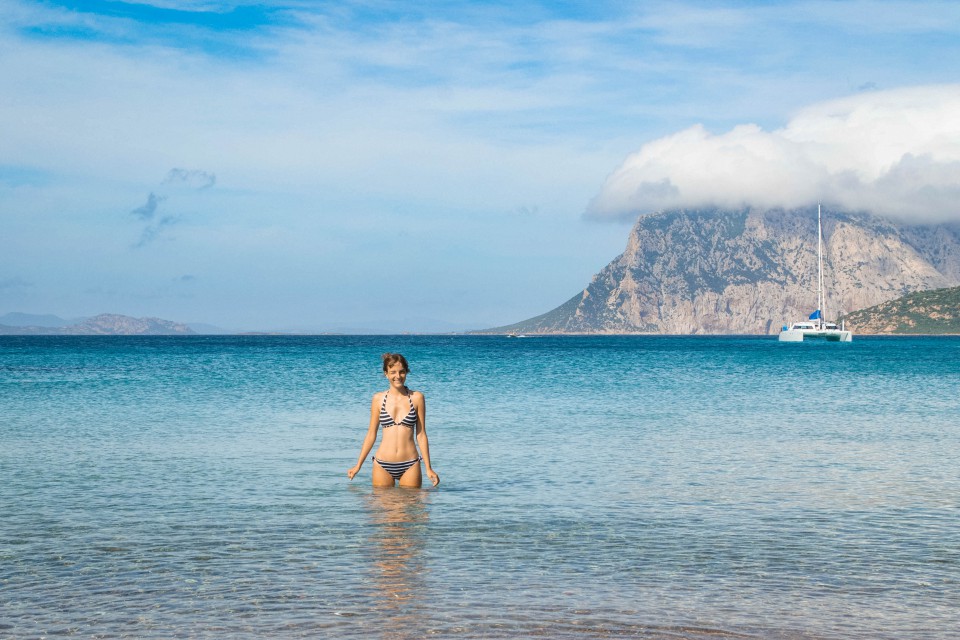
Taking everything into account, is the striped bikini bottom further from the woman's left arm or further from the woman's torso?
the woman's left arm

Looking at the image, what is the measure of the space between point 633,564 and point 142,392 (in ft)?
138

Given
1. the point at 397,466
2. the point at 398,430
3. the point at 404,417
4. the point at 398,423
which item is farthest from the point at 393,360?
the point at 397,466

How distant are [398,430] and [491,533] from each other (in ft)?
9.98

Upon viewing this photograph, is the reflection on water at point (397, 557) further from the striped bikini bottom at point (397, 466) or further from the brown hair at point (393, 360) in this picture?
the brown hair at point (393, 360)

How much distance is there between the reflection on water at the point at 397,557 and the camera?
31.0ft

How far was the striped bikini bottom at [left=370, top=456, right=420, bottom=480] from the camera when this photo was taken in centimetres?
1656

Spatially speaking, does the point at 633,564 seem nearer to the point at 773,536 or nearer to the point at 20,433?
the point at 773,536

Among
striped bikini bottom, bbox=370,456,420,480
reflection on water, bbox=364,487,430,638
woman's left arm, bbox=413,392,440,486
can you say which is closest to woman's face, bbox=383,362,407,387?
woman's left arm, bbox=413,392,440,486

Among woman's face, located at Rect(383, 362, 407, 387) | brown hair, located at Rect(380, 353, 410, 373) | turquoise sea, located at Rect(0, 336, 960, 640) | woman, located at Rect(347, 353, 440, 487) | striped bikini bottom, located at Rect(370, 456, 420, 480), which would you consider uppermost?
brown hair, located at Rect(380, 353, 410, 373)

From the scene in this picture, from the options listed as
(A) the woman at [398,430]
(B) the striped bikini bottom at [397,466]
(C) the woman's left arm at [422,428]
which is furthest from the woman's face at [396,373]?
(B) the striped bikini bottom at [397,466]

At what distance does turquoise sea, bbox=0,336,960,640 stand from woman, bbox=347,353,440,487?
47 cm

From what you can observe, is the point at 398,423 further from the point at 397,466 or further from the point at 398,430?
the point at 397,466

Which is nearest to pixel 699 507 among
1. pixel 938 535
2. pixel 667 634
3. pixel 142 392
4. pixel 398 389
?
pixel 938 535

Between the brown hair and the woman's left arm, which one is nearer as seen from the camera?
the brown hair
